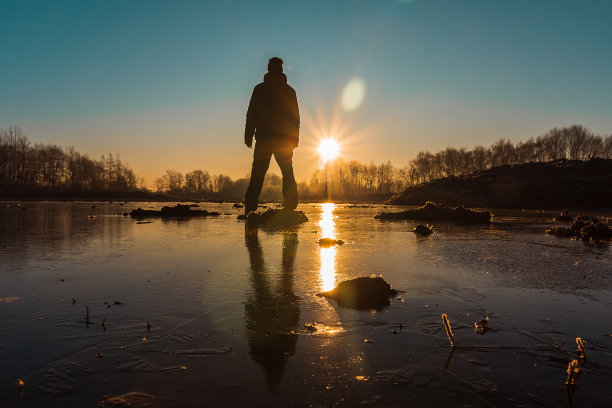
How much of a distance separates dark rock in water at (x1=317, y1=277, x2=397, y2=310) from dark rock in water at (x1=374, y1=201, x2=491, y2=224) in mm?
12544

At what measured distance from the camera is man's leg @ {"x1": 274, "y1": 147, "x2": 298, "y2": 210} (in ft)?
46.2

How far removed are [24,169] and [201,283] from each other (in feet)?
349

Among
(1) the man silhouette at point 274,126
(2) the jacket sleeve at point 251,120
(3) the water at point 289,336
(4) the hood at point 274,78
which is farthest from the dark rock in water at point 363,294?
(4) the hood at point 274,78

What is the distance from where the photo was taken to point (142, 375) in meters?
1.78

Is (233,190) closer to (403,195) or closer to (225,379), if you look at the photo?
(403,195)

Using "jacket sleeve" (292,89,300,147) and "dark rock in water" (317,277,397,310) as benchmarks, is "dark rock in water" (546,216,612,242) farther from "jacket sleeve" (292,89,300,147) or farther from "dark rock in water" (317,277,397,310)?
"jacket sleeve" (292,89,300,147)

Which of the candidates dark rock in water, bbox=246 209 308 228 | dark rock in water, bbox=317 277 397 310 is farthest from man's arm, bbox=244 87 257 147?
dark rock in water, bbox=317 277 397 310

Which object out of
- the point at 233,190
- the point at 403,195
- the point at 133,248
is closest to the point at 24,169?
the point at 233,190

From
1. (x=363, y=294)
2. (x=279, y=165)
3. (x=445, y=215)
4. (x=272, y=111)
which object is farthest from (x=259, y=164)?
(x=363, y=294)

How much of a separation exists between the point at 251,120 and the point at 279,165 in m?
2.00

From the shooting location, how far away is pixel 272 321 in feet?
8.43

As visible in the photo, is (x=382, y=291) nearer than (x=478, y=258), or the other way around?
(x=382, y=291)

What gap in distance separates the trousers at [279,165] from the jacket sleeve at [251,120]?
1.27 feet

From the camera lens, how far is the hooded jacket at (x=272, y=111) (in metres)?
13.5
